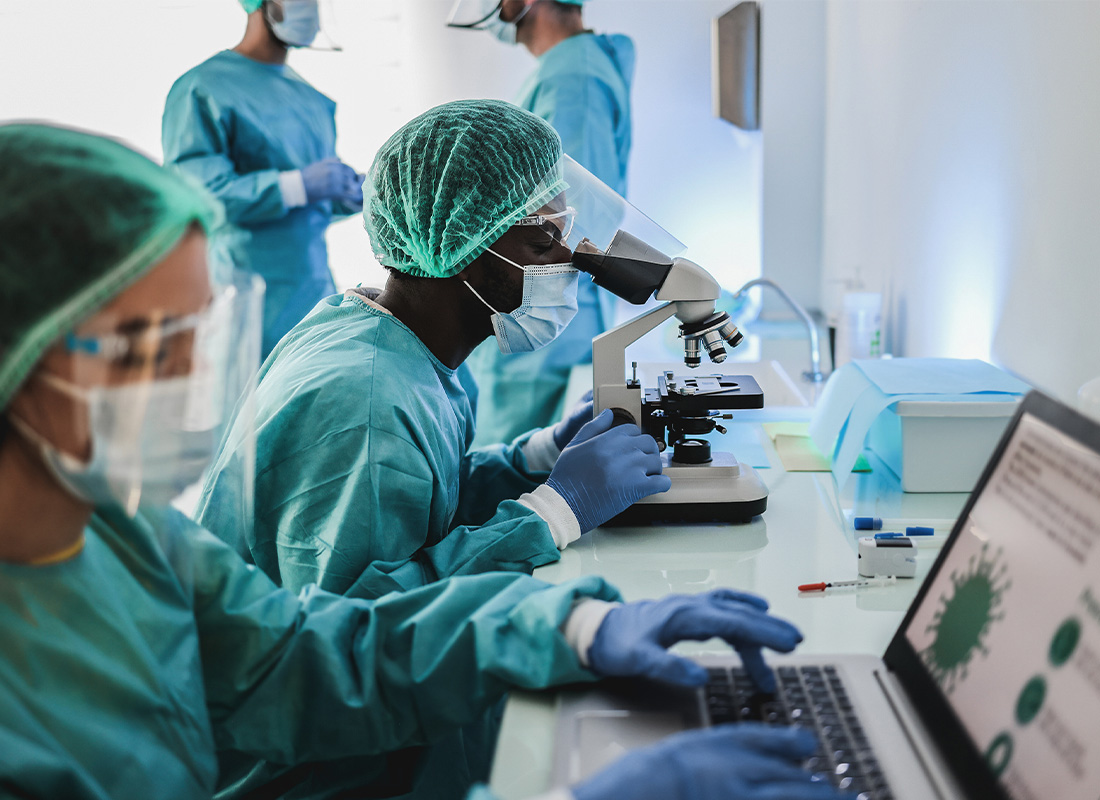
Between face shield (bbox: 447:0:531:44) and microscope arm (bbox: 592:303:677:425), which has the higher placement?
face shield (bbox: 447:0:531:44)

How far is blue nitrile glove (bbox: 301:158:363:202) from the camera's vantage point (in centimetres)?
267

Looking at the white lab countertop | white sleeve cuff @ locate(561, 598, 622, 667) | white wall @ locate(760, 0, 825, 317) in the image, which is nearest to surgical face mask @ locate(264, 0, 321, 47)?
white wall @ locate(760, 0, 825, 317)

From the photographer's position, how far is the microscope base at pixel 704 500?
53.2 inches

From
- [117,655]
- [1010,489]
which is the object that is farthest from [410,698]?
[1010,489]

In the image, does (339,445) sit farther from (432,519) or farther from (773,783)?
(773,783)

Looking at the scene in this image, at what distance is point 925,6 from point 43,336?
1960 millimetres

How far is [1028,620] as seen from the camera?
69 cm

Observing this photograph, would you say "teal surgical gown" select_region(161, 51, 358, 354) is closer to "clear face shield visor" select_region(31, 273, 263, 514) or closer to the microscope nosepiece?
the microscope nosepiece

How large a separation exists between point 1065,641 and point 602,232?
3.12 ft

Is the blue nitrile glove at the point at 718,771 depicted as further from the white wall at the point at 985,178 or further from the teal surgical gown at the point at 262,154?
the teal surgical gown at the point at 262,154

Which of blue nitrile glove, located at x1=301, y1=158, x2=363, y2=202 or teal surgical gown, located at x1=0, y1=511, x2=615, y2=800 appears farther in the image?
blue nitrile glove, located at x1=301, y1=158, x2=363, y2=202

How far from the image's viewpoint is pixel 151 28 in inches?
146

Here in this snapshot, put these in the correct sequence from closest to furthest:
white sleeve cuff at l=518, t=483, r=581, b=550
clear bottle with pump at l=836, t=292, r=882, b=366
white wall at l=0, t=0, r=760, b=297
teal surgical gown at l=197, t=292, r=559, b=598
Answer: teal surgical gown at l=197, t=292, r=559, b=598 → white sleeve cuff at l=518, t=483, r=581, b=550 → clear bottle with pump at l=836, t=292, r=882, b=366 → white wall at l=0, t=0, r=760, b=297

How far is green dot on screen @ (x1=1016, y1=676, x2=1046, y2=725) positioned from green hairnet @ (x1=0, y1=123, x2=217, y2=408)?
716 mm
